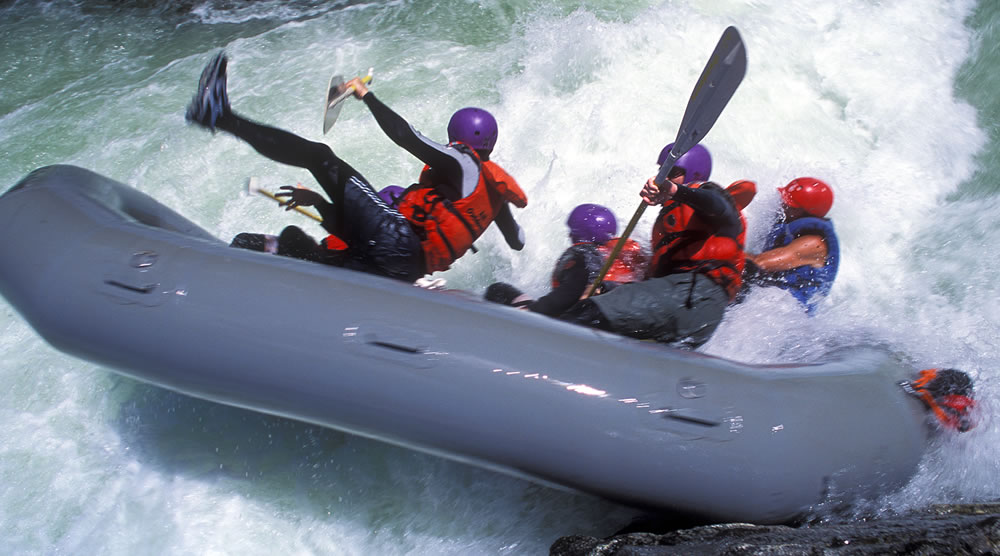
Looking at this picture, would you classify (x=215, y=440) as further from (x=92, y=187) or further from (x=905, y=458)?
(x=905, y=458)

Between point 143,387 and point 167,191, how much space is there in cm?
158

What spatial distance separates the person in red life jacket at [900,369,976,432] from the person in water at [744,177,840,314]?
60 centimetres

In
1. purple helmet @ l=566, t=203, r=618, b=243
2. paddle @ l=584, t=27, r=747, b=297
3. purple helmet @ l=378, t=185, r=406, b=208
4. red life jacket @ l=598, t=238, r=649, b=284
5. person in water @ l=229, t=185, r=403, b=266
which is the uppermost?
paddle @ l=584, t=27, r=747, b=297

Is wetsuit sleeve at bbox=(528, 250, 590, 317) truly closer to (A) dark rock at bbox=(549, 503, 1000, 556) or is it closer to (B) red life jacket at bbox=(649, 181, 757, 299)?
(B) red life jacket at bbox=(649, 181, 757, 299)

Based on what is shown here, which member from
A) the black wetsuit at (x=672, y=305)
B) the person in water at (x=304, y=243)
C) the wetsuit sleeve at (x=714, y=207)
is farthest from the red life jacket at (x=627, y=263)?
the person in water at (x=304, y=243)

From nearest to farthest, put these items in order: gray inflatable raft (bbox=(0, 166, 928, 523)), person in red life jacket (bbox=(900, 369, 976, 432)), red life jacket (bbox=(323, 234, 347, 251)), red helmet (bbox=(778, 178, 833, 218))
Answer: gray inflatable raft (bbox=(0, 166, 928, 523))
person in red life jacket (bbox=(900, 369, 976, 432))
red life jacket (bbox=(323, 234, 347, 251))
red helmet (bbox=(778, 178, 833, 218))

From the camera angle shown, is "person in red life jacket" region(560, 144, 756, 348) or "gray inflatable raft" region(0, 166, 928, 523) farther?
"person in red life jacket" region(560, 144, 756, 348)

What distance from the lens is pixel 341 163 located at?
2900 mm

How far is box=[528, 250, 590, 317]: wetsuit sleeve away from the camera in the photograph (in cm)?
290

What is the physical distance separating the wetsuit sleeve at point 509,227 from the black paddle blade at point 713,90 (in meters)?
0.87

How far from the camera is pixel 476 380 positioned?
7.31 ft

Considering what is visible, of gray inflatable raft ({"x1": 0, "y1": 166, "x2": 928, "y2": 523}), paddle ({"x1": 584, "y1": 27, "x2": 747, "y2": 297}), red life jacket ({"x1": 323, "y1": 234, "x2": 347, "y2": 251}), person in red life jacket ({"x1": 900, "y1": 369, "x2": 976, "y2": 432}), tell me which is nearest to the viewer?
gray inflatable raft ({"x1": 0, "y1": 166, "x2": 928, "y2": 523})

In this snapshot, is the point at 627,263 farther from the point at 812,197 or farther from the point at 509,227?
the point at 812,197

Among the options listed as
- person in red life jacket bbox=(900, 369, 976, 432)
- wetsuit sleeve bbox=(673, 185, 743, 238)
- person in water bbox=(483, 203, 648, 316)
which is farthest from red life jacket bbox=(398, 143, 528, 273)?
person in red life jacket bbox=(900, 369, 976, 432)
